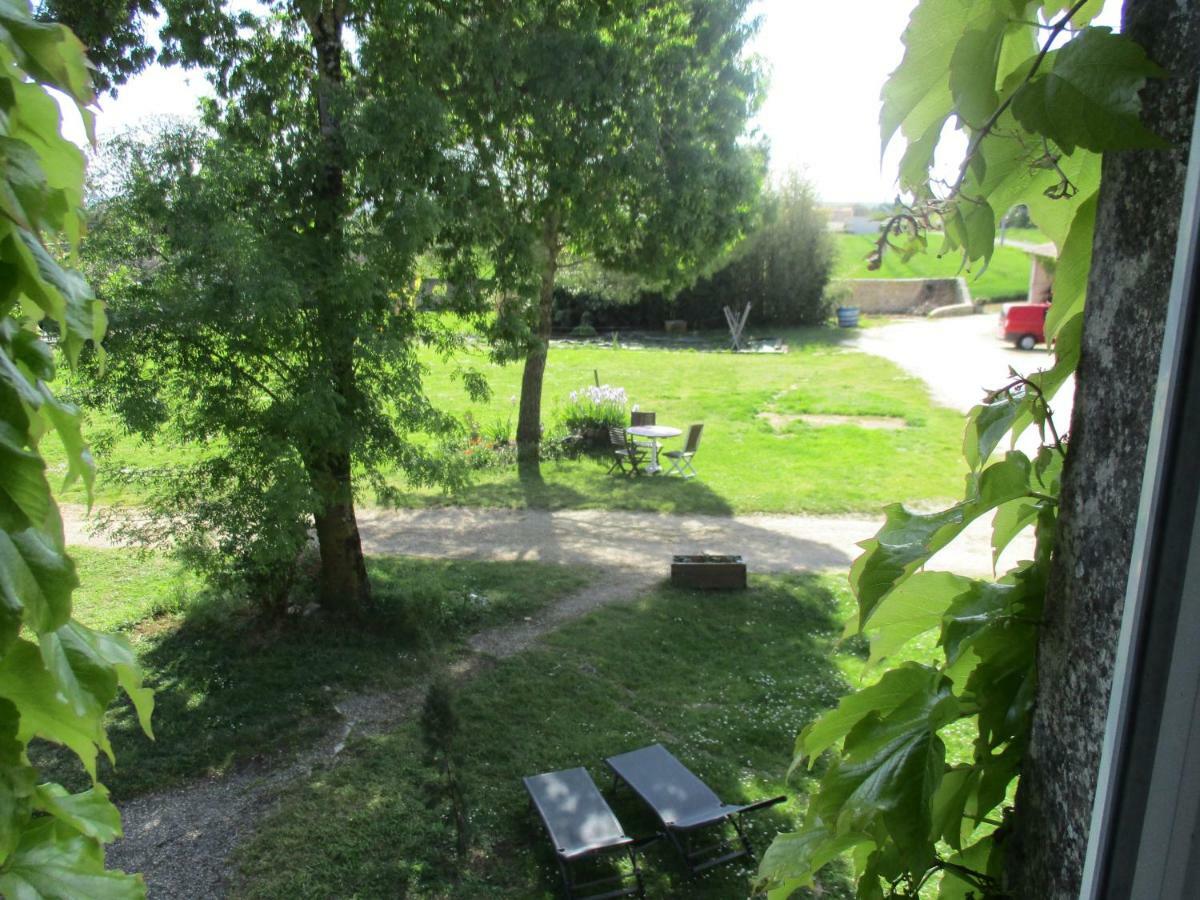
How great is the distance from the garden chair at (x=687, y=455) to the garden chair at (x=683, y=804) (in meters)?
9.92

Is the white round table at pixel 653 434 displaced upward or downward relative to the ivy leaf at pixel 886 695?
downward

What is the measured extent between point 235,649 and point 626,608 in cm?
437

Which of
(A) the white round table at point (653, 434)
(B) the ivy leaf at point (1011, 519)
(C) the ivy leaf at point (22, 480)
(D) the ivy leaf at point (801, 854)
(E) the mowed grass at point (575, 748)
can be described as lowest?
(E) the mowed grass at point (575, 748)

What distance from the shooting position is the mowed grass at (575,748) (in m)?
6.13

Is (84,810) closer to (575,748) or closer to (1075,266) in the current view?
(1075,266)

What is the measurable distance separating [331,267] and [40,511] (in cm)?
739

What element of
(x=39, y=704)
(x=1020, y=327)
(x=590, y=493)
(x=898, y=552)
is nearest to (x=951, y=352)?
(x=1020, y=327)

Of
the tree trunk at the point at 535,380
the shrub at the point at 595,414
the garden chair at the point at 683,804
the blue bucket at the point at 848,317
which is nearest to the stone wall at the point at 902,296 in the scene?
the blue bucket at the point at 848,317

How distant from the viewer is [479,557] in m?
12.7

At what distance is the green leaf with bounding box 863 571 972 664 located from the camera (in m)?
1.07

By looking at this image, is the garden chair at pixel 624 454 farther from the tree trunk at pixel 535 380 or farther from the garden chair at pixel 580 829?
the garden chair at pixel 580 829

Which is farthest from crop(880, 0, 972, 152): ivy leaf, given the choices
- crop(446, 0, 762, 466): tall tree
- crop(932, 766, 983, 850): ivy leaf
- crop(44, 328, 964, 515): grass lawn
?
crop(446, 0, 762, 466): tall tree

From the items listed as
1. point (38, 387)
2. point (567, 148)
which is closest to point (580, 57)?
point (567, 148)

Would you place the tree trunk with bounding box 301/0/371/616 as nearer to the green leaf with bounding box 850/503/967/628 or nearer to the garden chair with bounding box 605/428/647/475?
the green leaf with bounding box 850/503/967/628
